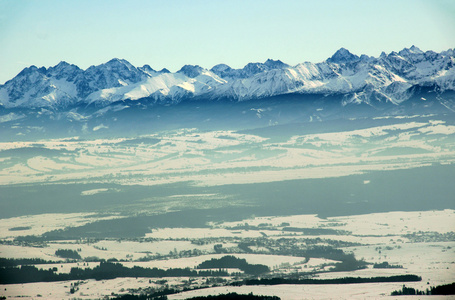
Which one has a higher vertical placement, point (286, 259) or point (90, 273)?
point (90, 273)

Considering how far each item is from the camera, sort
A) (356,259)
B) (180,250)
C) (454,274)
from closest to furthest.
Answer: (454,274), (356,259), (180,250)

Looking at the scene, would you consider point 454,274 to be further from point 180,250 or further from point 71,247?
point 71,247

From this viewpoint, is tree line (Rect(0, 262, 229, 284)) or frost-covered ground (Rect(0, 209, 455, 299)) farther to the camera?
tree line (Rect(0, 262, 229, 284))

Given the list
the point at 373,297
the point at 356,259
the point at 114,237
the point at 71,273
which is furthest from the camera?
the point at 114,237

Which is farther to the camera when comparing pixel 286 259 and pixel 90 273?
pixel 286 259

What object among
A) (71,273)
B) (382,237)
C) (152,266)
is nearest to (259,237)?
(382,237)

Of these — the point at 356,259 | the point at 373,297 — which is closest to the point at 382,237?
the point at 356,259

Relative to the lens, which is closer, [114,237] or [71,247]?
[71,247]

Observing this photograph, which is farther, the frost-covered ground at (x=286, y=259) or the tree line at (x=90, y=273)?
the tree line at (x=90, y=273)

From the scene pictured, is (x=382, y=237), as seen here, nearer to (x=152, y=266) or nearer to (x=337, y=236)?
(x=337, y=236)
